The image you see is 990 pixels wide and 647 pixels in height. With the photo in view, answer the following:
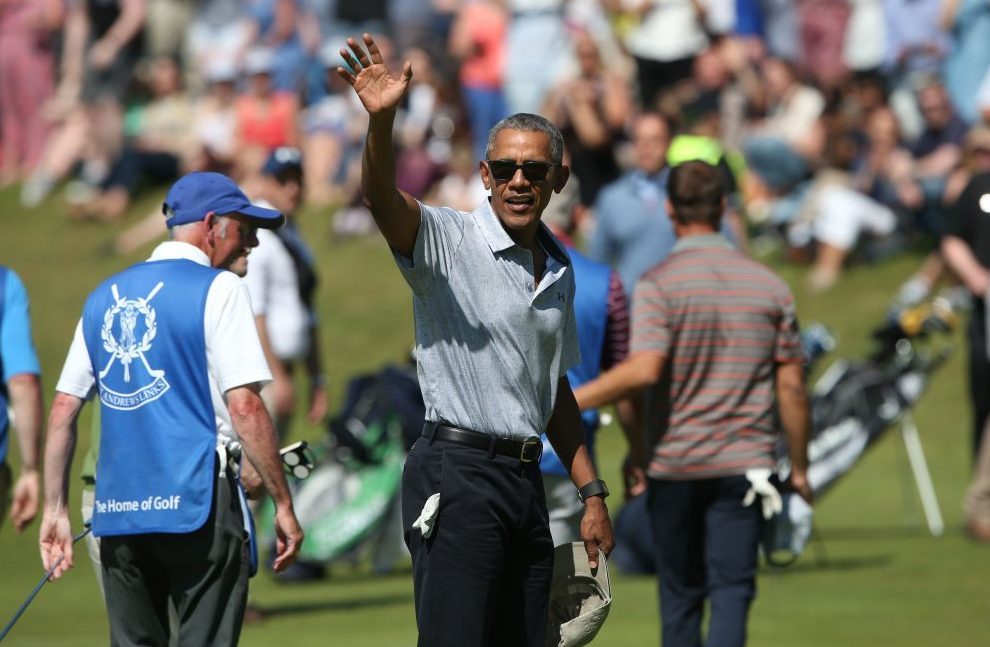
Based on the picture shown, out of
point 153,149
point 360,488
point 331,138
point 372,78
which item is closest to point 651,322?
point 372,78

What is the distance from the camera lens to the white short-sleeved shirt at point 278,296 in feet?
32.5

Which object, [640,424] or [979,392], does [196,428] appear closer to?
[640,424]

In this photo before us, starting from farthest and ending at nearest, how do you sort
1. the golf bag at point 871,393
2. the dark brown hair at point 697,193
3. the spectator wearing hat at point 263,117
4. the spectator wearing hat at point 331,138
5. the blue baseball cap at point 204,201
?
1. the spectator wearing hat at point 331,138
2. the spectator wearing hat at point 263,117
3. the golf bag at point 871,393
4. the dark brown hair at point 697,193
5. the blue baseball cap at point 204,201

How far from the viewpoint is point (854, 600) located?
998 centimetres

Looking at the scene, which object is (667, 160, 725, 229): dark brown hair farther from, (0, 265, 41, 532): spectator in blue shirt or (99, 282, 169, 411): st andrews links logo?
(0, 265, 41, 532): spectator in blue shirt

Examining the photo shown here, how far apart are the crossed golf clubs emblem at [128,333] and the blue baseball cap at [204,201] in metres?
0.41

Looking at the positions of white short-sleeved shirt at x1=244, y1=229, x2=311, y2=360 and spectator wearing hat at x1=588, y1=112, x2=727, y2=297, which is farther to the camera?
spectator wearing hat at x1=588, y1=112, x2=727, y2=297

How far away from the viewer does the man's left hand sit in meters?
5.56

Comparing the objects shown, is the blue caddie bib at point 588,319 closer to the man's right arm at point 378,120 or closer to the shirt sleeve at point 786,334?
the shirt sleeve at point 786,334

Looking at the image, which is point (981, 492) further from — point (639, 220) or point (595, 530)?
point (595, 530)

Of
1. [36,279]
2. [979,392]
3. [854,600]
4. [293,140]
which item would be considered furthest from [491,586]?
[36,279]

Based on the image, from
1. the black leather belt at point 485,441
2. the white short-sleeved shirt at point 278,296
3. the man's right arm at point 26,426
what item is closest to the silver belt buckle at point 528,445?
the black leather belt at point 485,441

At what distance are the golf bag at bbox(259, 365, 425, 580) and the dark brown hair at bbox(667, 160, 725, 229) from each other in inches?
160

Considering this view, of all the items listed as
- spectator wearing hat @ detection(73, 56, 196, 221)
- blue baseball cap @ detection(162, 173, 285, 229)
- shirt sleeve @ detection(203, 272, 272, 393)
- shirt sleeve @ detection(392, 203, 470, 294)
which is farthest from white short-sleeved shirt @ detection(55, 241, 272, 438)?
spectator wearing hat @ detection(73, 56, 196, 221)
